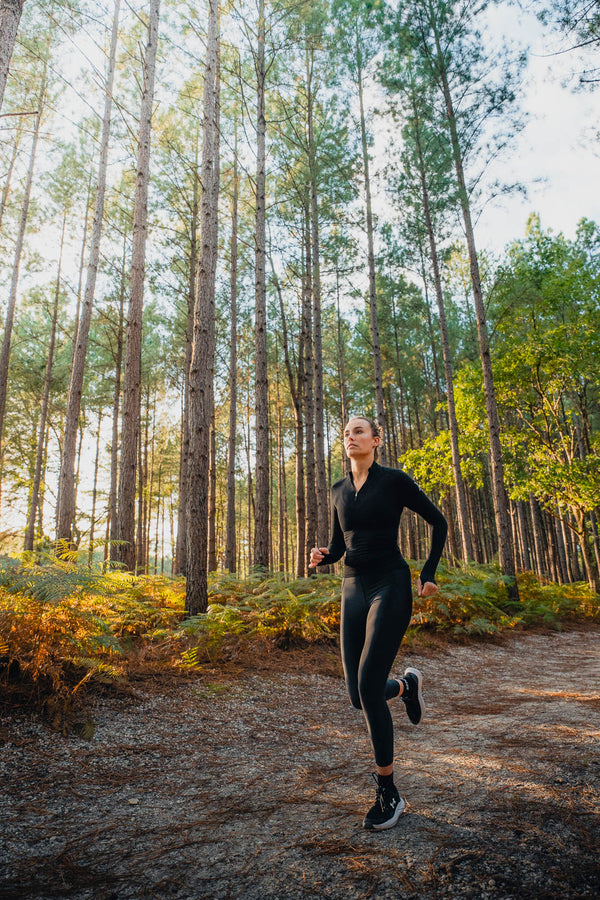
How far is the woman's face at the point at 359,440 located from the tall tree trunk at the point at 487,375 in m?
9.27

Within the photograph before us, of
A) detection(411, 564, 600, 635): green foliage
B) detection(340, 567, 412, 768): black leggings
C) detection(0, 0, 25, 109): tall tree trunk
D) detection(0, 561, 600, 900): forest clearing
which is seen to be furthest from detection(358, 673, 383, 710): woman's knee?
detection(0, 0, 25, 109): tall tree trunk

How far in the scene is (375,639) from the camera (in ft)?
7.65

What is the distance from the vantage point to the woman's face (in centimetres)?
278

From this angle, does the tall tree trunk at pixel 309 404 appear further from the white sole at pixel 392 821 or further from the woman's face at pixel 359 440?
the white sole at pixel 392 821

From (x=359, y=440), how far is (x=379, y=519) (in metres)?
0.50

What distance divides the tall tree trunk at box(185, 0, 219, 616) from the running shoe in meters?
4.63

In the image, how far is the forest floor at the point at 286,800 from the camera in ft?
5.73

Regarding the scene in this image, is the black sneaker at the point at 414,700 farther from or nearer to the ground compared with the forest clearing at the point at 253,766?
farther from the ground

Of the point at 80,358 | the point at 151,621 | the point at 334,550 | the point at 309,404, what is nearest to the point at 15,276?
the point at 80,358

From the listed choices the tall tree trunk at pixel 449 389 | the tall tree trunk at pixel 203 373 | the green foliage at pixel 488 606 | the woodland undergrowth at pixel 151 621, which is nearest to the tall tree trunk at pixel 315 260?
the tall tree trunk at pixel 449 389

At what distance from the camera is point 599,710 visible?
4.16 meters

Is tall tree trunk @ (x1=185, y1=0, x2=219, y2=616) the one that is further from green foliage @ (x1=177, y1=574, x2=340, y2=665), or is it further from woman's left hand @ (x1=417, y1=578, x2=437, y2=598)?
woman's left hand @ (x1=417, y1=578, x2=437, y2=598)

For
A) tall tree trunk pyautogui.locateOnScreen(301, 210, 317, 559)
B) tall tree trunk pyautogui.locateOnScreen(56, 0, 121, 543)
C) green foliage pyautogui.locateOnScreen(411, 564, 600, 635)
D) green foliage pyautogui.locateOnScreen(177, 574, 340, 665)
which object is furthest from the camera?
tall tree trunk pyautogui.locateOnScreen(301, 210, 317, 559)

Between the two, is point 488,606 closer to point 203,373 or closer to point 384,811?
point 203,373
